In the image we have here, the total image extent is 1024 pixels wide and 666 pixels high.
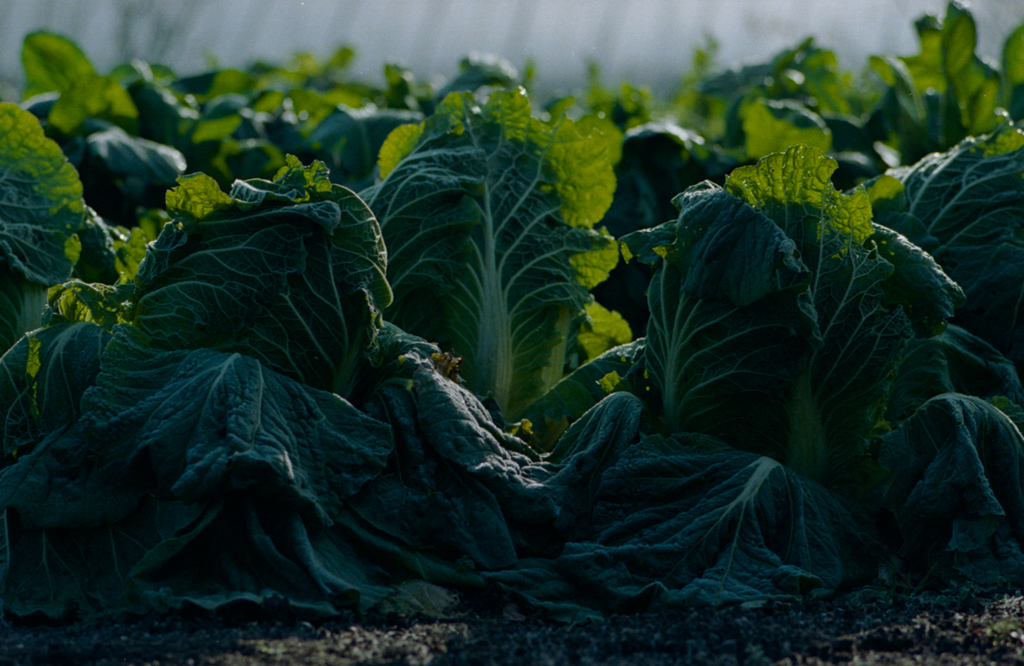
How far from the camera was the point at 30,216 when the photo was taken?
15.7 ft

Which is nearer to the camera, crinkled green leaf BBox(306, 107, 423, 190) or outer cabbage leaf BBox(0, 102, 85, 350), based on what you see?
outer cabbage leaf BBox(0, 102, 85, 350)

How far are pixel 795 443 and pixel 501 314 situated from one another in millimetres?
1562

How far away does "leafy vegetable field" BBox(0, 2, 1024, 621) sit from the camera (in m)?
3.59

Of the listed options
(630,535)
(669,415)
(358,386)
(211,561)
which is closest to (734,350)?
(669,415)

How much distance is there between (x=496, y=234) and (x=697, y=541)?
1.90 meters

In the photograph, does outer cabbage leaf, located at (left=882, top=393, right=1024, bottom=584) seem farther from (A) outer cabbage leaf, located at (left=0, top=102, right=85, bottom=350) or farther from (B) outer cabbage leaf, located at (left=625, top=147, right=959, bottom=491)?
(A) outer cabbage leaf, located at (left=0, top=102, right=85, bottom=350)

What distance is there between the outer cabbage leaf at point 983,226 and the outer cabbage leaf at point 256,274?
2849 millimetres

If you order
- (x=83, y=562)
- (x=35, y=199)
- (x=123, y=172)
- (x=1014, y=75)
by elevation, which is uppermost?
(x=1014, y=75)

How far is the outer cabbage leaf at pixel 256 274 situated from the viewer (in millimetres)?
3869

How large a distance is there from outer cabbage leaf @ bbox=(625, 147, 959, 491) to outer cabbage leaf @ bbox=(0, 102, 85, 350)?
9.17 ft

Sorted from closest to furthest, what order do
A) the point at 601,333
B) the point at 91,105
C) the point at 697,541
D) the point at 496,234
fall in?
the point at 697,541
the point at 496,234
the point at 601,333
the point at 91,105

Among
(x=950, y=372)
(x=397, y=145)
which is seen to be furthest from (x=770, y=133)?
(x=397, y=145)

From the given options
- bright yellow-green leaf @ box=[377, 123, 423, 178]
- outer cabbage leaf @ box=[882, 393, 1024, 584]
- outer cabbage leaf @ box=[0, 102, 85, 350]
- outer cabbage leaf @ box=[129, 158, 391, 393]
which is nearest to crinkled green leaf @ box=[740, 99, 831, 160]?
bright yellow-green leaf @ box=[377, 123, 423, 178]

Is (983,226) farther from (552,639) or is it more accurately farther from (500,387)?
(552,639)
